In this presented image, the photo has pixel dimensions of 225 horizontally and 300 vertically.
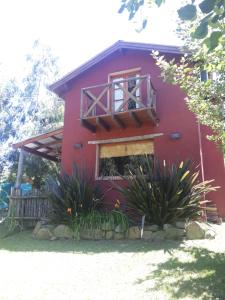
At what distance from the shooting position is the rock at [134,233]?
8.08 metres

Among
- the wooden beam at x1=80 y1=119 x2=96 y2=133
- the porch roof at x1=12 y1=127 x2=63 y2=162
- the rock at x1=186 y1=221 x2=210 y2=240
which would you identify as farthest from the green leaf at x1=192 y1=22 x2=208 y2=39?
the porch roof at x1=12 y1=127 x2=63 y2=162

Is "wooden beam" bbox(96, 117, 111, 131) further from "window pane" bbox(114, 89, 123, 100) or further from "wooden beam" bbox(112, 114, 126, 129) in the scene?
"window pane" bbox(114, 89, 123, 100)

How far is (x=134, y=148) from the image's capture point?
435 inches

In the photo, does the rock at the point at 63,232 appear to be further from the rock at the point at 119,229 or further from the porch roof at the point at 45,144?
the porch roof at the point at 45,144

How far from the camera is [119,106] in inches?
432

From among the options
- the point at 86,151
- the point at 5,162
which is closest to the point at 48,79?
the point at 5,162

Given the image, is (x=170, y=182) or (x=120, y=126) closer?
(x=170, y=182)

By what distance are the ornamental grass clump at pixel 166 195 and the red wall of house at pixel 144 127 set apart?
182cm

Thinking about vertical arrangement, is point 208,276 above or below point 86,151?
below

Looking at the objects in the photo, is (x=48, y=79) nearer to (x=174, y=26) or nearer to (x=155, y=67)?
(x=155, y=67)

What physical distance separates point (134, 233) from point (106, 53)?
23.7 ft

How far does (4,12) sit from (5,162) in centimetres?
1690

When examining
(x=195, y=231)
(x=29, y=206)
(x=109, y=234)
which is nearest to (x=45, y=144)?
(x=29, y=206)

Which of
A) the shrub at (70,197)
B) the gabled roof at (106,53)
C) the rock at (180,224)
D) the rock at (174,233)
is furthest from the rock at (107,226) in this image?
the gabled roof at (106,53)
